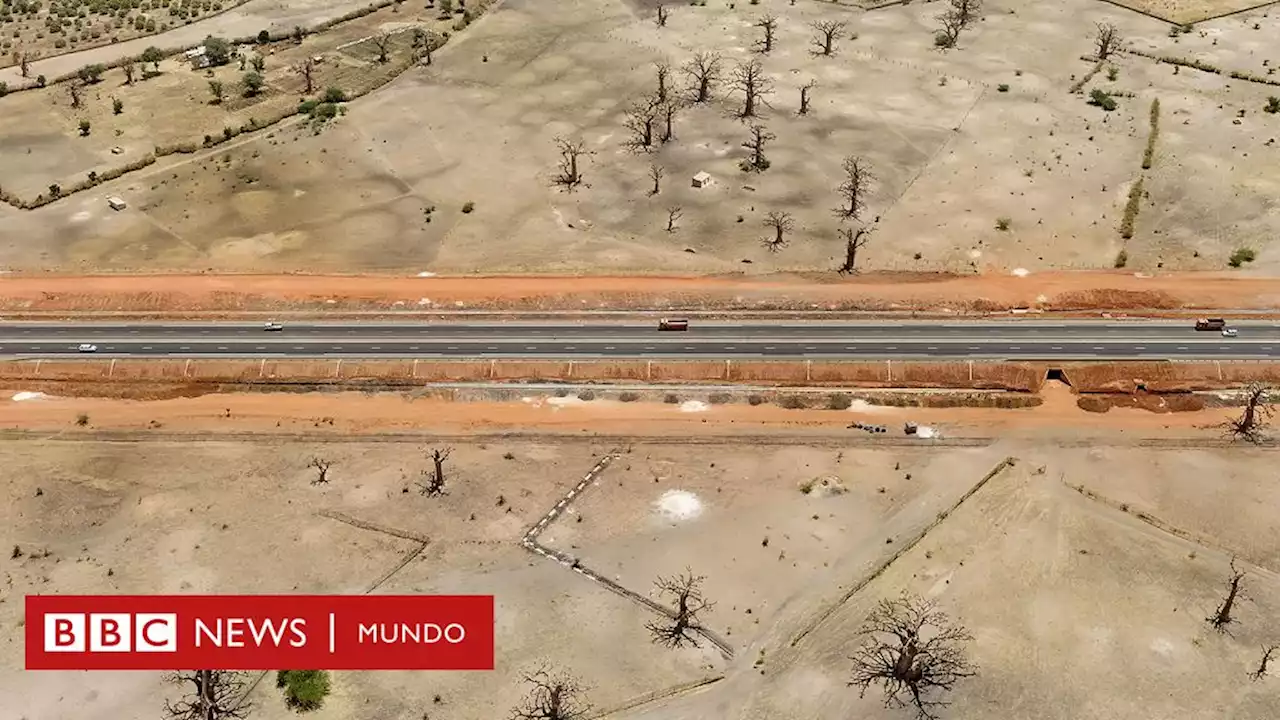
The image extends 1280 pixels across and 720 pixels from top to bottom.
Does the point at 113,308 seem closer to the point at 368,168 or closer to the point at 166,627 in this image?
the point at 368,168

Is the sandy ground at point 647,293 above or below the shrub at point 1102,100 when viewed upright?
below

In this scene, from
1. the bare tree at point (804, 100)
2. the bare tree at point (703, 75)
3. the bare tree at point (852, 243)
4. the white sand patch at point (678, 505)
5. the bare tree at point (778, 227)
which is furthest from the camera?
the bare tree at point (703, 75)

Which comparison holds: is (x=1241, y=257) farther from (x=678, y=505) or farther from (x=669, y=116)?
(x=678, y=505)

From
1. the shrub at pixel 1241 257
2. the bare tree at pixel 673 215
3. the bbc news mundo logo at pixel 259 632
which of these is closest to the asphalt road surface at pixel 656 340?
the shrub at pixel 1241 257

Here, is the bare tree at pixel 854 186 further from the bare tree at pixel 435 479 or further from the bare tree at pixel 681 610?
the bare tree at pixel 681 610

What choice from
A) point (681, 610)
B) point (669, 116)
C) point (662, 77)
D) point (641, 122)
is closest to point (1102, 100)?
point (669, 116)

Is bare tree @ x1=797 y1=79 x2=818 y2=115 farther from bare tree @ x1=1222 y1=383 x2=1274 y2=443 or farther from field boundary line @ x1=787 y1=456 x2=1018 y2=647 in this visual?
field boundary line @ x1=787 y1=456 x2=1018 y2=647
